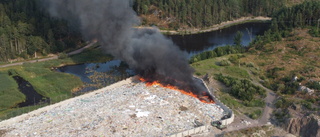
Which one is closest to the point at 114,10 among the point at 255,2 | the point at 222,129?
the point at 222,129

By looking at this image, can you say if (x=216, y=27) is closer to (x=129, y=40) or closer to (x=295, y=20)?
(x=295, y=20)

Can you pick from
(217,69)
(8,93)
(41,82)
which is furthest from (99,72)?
(217,69)

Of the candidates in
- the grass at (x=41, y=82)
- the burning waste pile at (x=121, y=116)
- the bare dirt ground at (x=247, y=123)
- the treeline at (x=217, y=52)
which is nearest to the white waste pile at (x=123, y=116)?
the burning waste pile at (x=121, y=116)

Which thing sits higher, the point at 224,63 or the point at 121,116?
the point at 224,63

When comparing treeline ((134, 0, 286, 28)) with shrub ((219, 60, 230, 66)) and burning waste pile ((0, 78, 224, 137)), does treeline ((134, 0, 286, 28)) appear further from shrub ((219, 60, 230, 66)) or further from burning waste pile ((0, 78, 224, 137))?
burning waste pile ((0, 78, 224, 137))

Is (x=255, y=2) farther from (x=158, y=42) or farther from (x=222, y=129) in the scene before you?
(x=222, y=129)

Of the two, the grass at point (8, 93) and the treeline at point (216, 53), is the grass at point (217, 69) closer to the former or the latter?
the treeline at point (216, 53)
